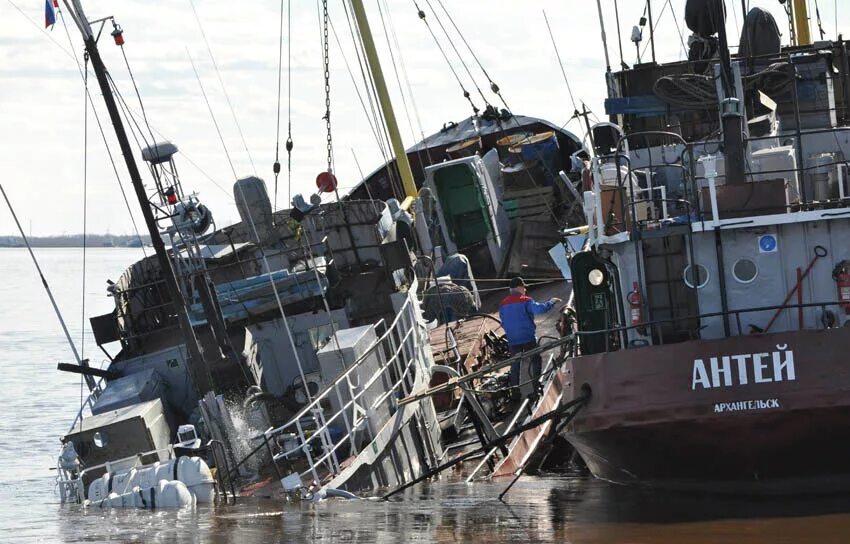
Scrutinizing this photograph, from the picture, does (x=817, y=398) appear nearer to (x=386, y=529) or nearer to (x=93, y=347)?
(x=386, y=529)

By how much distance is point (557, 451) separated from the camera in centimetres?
1953

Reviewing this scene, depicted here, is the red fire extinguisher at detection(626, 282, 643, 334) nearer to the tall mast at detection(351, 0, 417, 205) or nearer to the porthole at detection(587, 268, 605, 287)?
the porthole at detection(587, 268, 605, 287)

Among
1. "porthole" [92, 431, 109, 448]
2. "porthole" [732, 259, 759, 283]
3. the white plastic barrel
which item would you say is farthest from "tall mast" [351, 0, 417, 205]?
"porthole" [732, 259, 759, 283]


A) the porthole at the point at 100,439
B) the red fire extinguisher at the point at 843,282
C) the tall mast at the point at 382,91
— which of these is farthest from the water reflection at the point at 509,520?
the tall mast at the point at 382,91

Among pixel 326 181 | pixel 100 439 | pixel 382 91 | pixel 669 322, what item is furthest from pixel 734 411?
pixel 382 91

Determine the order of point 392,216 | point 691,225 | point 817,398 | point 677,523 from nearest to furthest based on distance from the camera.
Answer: point 677,523 → point 817,398 → point 691,225 → point 392,216

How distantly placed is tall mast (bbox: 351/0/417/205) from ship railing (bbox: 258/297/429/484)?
32.4 ft

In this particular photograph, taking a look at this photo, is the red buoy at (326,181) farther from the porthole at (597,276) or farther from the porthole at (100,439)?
the porthole at (597,276)

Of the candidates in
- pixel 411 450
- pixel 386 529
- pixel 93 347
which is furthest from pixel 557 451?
pixel 93 347

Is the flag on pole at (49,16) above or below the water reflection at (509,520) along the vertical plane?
above

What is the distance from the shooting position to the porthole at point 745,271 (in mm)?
15711

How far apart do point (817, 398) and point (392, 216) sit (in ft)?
48.0

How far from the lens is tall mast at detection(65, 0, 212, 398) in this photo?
19984mm

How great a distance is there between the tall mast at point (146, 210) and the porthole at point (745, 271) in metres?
7.59
